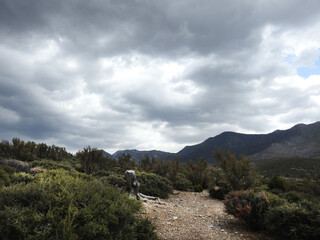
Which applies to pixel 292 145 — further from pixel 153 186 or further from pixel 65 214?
pixel 65 214

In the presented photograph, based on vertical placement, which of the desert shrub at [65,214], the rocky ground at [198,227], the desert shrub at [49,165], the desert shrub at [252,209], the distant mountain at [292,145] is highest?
the distant mountain at [292,145]

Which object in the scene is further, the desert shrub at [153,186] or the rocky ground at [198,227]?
the desert shrub at [153,186]

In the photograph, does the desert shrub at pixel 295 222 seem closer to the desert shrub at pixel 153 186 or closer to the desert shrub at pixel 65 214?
the desert shrub at pixel 65 214

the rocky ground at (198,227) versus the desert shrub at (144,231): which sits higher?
the desert shrub at (144,231)

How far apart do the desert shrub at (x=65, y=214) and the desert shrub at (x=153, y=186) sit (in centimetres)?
722

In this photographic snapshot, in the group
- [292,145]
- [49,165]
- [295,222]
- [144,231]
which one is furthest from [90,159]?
[292,145]

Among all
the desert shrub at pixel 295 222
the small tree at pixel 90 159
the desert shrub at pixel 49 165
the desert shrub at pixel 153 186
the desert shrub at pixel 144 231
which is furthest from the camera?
the small tree at pixel 90 159

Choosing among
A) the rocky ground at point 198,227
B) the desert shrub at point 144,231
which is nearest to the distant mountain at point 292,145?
the rocky ground at point 198,227

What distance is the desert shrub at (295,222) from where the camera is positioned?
462 cm

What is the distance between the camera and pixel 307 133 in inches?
4363

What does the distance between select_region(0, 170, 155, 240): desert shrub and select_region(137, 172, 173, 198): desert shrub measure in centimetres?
722

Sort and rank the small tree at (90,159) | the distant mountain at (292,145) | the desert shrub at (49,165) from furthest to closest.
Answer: the distant mountain at (292,145), the small tree at (90,159), the desert shrub at (49,165)

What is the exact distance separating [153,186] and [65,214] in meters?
9.00

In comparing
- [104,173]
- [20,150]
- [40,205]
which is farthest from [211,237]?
[20,150]
